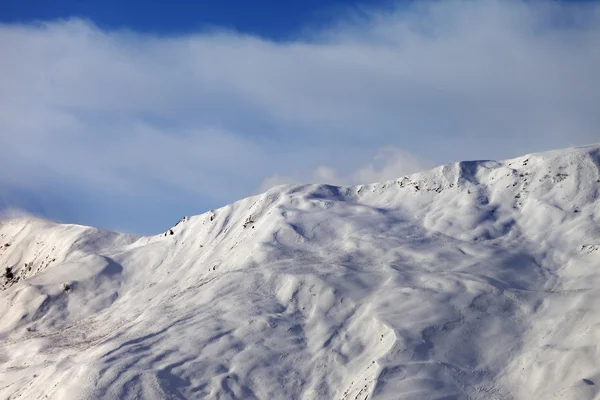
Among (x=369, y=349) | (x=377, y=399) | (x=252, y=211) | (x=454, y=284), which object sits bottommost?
(x=377, y=399)

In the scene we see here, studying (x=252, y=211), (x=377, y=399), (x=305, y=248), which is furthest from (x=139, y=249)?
(x=377, y=399)

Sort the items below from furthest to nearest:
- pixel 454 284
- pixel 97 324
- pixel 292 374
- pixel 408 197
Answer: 1. pixel 408 197
2. pixel 97 324
3. pixel 454 284
4. pixel 292 374

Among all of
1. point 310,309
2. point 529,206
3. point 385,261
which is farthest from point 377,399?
point 529,206

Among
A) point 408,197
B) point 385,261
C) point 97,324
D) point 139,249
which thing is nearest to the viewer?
point 385,261

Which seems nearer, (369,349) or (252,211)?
(369,349)

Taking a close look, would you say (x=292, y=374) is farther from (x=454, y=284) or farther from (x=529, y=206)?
(x=529, y=206)

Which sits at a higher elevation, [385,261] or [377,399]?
[385,261]
